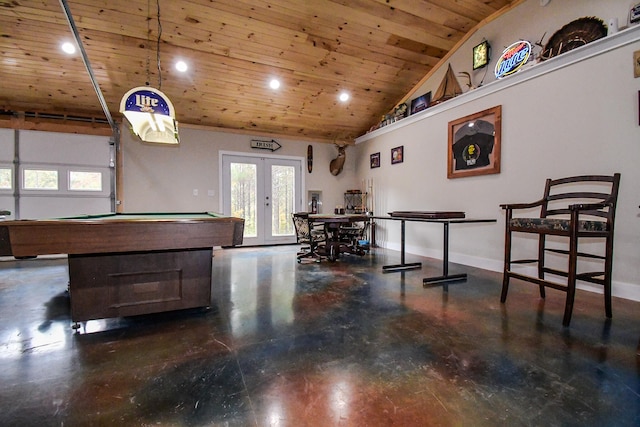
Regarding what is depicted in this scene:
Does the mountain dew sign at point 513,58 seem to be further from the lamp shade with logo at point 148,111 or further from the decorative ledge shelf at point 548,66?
the lamp shade with logo at point 148,111

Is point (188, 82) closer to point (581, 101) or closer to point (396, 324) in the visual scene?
point (396, 324)

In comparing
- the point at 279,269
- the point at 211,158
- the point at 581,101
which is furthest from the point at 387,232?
the point at 211,158

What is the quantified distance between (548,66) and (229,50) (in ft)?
14.0

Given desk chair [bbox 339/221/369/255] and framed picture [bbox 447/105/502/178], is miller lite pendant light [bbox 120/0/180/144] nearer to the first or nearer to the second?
desk chair [bbox 339/221/369/255]

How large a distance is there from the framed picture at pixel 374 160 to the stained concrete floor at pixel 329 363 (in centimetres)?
407

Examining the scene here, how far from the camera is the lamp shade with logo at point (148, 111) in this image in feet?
8.85

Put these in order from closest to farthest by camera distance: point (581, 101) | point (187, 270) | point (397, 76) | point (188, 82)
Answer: point (187, 270)
point (581, 101)
point (188, 82)
point (397, 76)

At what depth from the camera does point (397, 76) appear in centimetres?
517

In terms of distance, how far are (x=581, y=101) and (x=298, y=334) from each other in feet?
12.3

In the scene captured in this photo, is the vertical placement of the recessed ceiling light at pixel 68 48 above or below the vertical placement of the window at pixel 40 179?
above

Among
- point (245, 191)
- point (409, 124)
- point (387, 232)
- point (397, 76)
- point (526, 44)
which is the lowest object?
point (387, 232)

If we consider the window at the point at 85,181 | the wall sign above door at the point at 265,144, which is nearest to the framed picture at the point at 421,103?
the wall sign above door at the point at 265,144

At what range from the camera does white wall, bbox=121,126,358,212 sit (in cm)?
542

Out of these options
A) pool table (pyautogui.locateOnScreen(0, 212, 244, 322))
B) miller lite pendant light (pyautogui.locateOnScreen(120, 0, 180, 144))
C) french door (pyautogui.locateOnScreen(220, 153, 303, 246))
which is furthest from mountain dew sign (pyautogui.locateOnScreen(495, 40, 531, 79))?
french door (pyautogui.locateOnScreen(220, 153, 303, 246))
